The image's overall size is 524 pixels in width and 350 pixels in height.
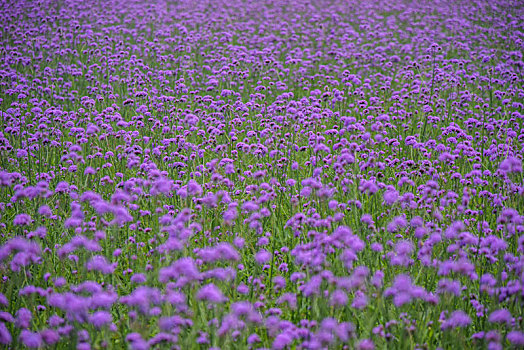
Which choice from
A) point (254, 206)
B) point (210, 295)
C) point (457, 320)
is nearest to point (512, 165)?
point (457, 320)

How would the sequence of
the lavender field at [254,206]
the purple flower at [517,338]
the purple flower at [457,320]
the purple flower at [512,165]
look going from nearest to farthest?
the purple flower at [517,338] < the purple flower at [457,320] < the lavender field at [254,206] < the purple flower at [512,165]

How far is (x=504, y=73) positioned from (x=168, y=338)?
7343 mm

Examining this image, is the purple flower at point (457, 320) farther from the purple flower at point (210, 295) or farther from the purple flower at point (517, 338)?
the purple flower at point (210, 295)

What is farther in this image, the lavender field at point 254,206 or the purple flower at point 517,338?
the lavender field at point 254,206

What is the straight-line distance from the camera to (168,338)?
8.05ft

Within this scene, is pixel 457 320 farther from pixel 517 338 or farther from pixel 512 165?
pixel 512 165

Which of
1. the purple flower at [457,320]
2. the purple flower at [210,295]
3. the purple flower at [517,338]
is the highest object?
the purple flower at [210,295]

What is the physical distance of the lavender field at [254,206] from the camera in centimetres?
277

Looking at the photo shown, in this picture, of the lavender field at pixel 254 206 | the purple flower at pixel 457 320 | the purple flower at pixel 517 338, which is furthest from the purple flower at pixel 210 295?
the purple flower at pixel 517 338

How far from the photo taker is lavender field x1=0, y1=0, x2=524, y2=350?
2770mm

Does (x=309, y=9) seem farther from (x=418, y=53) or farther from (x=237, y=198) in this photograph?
(x=237, y=198)

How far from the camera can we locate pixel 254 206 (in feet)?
11.5

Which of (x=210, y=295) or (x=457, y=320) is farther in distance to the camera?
(x=457, y=320)

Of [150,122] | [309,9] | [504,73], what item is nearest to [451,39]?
[504,73]
